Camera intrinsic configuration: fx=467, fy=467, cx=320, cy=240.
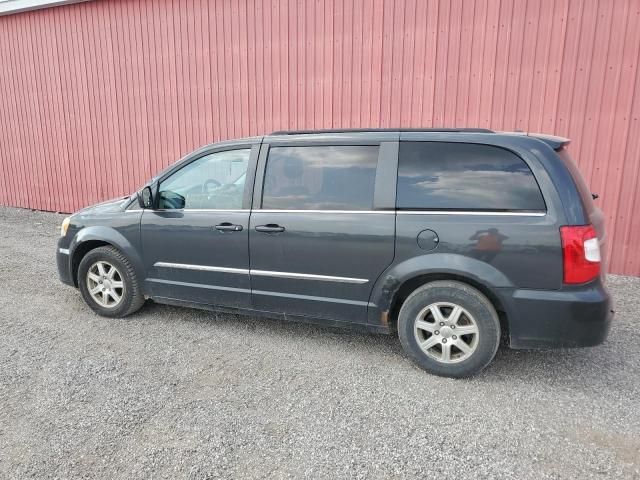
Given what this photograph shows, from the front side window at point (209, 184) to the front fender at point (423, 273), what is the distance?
1299mm

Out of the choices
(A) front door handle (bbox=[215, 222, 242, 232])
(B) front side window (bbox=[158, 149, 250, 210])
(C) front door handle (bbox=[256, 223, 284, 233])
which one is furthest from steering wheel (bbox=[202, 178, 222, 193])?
(C) front door handle (bbox=[256, 223, 284, 233])

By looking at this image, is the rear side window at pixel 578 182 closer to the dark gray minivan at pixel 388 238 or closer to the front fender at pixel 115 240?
the dark gray minivan at pixel 388 238

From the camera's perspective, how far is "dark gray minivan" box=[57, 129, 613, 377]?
2.89m

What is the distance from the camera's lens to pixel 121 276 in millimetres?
4133

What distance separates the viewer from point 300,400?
116 inches

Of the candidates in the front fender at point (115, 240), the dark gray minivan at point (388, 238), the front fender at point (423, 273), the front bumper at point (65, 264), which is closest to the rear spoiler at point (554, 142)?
the dark gray minivan at point (388, 238)

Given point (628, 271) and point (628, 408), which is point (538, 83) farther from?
point (628, 408)

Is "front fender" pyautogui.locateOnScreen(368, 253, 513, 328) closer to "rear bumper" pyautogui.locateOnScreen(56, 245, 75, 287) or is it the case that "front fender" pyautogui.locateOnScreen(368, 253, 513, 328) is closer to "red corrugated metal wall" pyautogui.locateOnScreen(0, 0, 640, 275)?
"rear bumper" pyautogui.locateOnScreen(56, 245, 75, 287)

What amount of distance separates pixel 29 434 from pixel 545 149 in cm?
351

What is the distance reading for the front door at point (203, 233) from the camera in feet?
12.1

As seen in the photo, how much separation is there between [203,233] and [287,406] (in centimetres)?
157

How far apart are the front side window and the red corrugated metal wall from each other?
310 cm

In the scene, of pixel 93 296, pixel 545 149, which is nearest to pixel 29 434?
pixel 93 296

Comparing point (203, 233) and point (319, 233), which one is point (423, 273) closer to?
point (319, 233)
